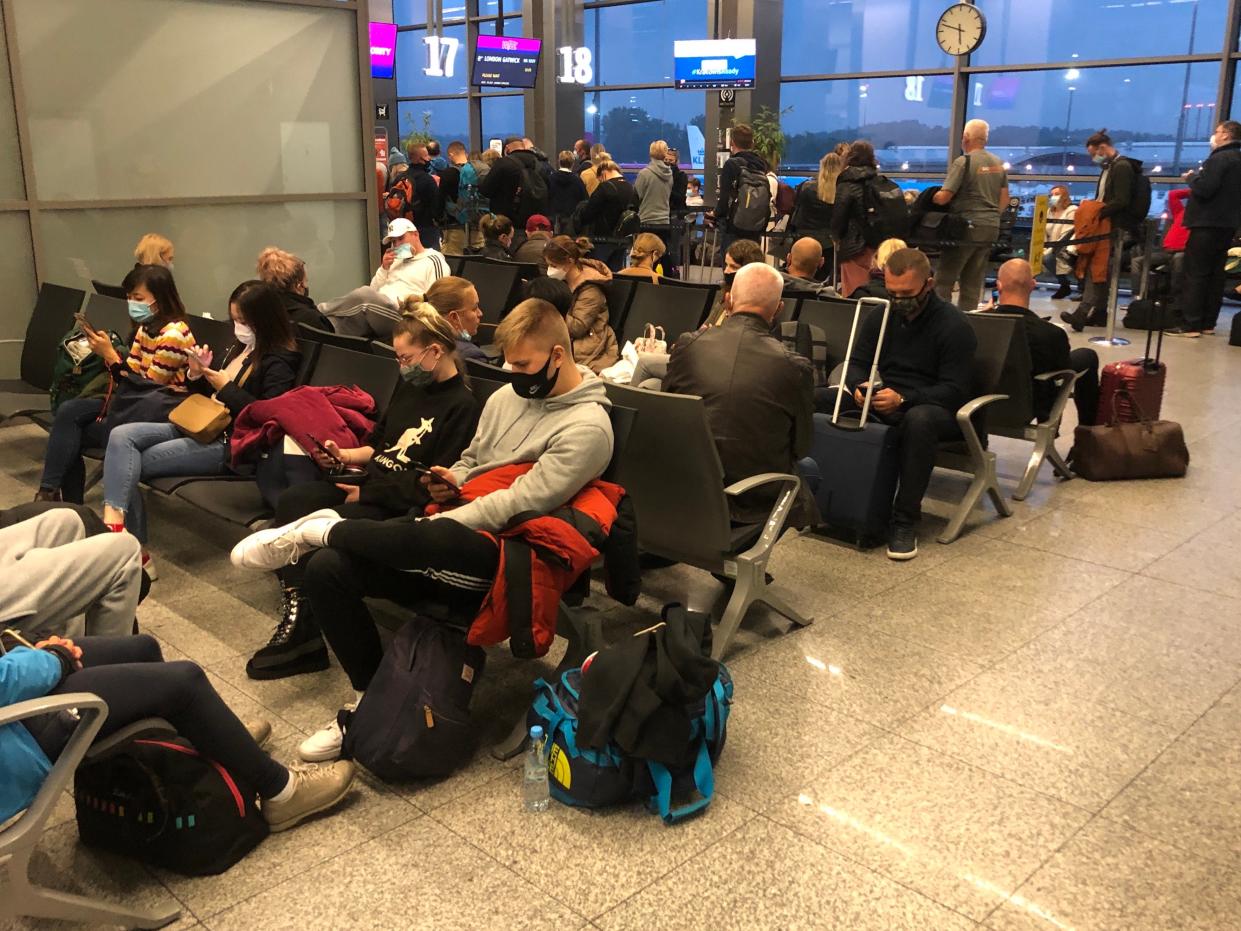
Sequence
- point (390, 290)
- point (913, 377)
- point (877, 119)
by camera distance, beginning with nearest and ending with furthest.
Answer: point (913, 377)
point (390, 290)
point (877, 119)

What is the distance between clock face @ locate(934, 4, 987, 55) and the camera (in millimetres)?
12148

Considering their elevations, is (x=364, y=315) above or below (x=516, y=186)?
below

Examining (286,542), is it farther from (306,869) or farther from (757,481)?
(757,481)

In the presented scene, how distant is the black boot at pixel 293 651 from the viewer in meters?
3.46

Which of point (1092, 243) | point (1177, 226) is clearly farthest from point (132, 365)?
point (1177, 226)

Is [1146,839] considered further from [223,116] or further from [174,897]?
[223,116]

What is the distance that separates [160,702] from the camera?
7.66 feet

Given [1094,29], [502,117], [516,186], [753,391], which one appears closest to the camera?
[753,391]

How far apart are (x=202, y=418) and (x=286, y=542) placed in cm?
155

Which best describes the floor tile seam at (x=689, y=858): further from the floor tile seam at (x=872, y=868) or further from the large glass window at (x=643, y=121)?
the large glass window at (x=643, y=121)

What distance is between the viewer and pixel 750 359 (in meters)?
3.71

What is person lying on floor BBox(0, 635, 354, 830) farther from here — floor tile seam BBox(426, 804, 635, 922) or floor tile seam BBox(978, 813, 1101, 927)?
floor tile seam BBox(978, 813, 1101, 927)

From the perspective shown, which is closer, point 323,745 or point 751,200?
point 323,745

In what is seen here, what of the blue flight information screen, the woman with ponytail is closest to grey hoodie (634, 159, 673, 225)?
the blue flight information screen
